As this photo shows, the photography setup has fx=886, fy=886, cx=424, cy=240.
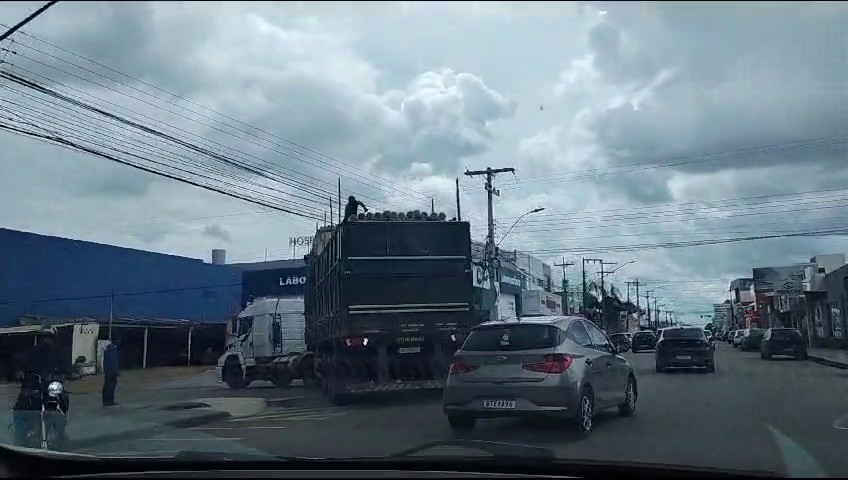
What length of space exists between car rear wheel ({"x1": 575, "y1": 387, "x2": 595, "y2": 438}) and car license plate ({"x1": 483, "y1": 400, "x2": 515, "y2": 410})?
0.79 meters

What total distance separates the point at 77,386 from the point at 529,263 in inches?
2019

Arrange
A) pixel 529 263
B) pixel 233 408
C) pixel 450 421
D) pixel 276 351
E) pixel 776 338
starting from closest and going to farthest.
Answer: pixel 450 421
pixel 233 408
pixel 276 351
pixel 776 338
pixel 529 263

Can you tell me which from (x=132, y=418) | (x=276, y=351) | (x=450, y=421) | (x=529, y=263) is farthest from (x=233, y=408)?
(x=529, y=263)

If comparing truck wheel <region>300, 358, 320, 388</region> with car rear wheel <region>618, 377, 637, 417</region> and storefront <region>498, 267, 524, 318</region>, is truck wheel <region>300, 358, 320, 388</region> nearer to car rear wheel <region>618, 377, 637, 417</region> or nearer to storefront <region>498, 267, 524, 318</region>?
car rear wheel <region>618, 377, 637, 417</region>

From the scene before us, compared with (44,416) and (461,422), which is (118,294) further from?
(461,422)

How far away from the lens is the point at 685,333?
2528 centimetres

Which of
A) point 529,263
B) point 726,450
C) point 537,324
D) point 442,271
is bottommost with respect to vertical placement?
point 726,450

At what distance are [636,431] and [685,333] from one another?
1547cm

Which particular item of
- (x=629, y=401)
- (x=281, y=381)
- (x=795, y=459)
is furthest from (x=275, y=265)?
(x=795, y=459)

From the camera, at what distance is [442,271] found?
1650cm

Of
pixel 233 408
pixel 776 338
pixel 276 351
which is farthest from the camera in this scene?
pixel 776 338

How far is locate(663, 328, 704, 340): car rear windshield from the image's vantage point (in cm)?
2500

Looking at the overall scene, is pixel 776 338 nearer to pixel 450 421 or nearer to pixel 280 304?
pixel 280 304

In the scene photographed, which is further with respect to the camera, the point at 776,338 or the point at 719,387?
the point at 776,338
